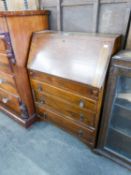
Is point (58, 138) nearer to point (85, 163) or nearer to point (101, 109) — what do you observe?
point (85, 163)

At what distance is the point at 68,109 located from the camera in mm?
1386

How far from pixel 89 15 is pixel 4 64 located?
0.98m

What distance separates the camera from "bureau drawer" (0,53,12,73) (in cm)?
133

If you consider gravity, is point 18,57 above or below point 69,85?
above

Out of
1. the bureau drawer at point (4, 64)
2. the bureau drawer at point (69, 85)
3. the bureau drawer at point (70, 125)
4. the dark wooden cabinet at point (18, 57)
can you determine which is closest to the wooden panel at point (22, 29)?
the dark wooden cabinet at point (18, 57)

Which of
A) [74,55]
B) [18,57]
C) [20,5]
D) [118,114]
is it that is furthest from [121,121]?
[20,5]

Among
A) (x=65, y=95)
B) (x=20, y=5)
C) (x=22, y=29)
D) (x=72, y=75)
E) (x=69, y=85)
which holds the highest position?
(x=20, y=5)

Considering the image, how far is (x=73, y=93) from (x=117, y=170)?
85cm

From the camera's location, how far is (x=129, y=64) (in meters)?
0.89

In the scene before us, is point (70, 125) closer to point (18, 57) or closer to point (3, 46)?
point (18, 57)

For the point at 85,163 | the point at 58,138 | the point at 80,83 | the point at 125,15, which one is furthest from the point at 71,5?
the point at 85,163

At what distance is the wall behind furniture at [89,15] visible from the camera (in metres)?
1.16

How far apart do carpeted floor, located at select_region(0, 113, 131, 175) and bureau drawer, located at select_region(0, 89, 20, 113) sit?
0.27 m

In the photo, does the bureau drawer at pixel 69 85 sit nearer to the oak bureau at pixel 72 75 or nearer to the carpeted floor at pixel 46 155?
the oak bureau at pixel 72 75
